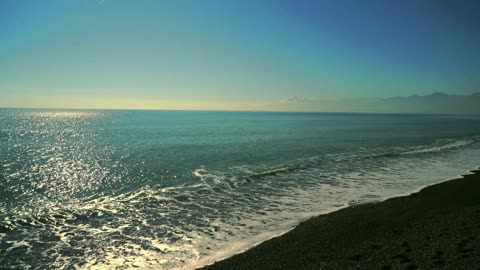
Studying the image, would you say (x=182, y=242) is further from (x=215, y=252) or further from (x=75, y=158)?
(x=75, y=158)

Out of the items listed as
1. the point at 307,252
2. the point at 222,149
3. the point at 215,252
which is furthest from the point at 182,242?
the point at 222,149

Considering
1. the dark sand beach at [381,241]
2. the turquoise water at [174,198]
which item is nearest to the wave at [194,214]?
the turquoise water at [174,198]

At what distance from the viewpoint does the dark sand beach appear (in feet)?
29.3

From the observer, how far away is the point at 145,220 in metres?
14.9

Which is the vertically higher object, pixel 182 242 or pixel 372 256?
pixel 372 256

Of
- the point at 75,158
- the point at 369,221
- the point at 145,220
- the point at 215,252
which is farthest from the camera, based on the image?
the point at 75,158

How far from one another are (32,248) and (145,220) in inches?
184

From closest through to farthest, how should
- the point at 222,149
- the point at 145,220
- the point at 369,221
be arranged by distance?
1. the point at 369,221
2. the point at 145,220
3. the point at 222,149

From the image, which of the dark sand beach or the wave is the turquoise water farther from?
the dark sand beach

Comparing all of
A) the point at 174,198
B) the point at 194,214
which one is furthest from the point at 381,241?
the point at 174,198

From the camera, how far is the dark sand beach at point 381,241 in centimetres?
894

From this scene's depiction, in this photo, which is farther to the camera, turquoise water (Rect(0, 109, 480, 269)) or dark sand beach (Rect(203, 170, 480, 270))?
turquoise water (Rect(0, 109, 480, 269))

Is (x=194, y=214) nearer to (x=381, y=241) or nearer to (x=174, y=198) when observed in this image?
(x=174, y=198)

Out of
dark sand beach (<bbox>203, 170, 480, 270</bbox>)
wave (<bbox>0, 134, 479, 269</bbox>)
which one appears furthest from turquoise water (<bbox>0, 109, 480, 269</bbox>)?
dark sand beach (<bbox>203, 170, 480, 270</bbox>)
